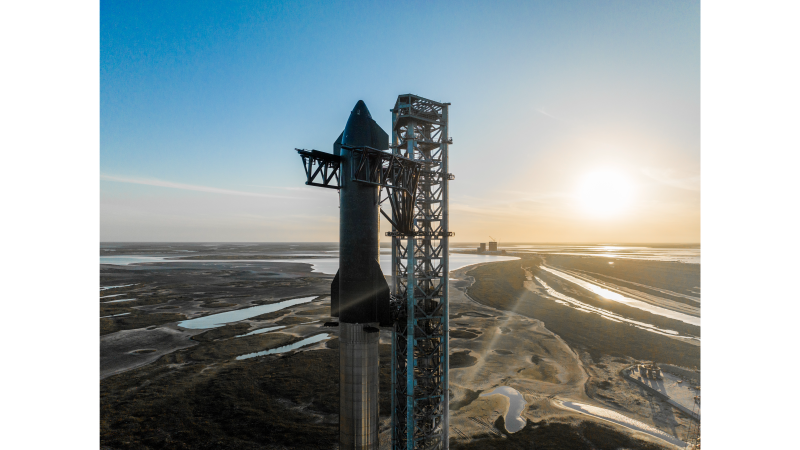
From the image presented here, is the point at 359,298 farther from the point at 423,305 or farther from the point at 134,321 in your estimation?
the point at 134,321

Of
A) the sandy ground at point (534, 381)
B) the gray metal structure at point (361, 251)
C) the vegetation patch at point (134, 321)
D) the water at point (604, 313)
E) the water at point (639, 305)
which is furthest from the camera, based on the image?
the water at point (639, 305)

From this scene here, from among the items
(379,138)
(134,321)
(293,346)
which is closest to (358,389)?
(379,138)

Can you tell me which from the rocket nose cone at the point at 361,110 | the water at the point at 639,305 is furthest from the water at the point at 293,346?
the water at the point at 639,305

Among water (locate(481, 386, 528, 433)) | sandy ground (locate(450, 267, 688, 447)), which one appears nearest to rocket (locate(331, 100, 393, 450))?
sandy ground (locate(450, 267, 688, 447))

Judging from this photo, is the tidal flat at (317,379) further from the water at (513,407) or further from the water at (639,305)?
the water at (639,305)
